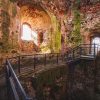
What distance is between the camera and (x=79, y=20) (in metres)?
18.4

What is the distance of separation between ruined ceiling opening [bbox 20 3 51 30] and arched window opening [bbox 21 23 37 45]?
1.22 ft

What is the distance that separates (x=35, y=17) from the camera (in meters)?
19.2

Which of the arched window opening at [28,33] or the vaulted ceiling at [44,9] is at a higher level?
the vaulted ceiling at [44,9]

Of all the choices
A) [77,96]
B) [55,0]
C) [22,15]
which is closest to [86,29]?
[55,0]

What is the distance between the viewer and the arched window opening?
62.1 ft

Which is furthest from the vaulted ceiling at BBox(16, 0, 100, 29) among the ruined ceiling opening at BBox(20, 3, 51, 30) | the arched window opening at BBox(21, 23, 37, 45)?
the arched window opening at BBox(21, 23, 37, 45)

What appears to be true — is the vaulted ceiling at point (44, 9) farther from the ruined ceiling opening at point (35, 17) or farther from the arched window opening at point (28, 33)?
the arched window opening at point (28, 33)

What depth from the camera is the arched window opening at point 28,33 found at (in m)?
18.9

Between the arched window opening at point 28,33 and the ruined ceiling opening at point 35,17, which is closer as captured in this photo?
the ruined ceiling opening at point 35,17

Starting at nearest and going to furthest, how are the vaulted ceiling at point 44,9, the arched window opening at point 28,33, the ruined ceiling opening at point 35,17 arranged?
the vaulted ceiling at point 44,9 < the ruined ceiling opening at point 35,17 < the arched window opening at point 28,33

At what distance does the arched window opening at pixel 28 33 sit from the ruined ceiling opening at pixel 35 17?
14.6 inches

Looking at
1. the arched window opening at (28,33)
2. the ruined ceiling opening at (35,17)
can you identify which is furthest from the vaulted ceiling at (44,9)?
the arched window opening at (28,33)

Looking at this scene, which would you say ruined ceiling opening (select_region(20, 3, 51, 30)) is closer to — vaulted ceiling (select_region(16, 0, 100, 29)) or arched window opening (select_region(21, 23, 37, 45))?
vaulted ceiling (select_region(16, 0, 100, 29))

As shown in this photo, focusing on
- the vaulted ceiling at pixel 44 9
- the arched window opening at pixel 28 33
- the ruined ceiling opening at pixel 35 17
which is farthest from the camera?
the arched window opening at pixel 28 33
